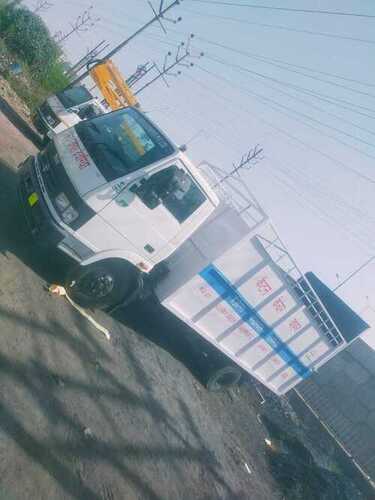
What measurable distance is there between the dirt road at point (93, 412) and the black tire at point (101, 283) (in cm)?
28

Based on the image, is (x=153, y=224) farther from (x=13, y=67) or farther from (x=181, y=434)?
(x=13, y=67)

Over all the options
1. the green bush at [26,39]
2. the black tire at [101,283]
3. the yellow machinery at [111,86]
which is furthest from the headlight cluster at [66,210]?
the green bush at [26,39]

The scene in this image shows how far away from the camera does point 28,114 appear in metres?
12.5

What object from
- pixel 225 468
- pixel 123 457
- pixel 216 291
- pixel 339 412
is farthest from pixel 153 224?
pixel 339 412

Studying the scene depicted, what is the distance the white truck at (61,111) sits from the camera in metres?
10.3

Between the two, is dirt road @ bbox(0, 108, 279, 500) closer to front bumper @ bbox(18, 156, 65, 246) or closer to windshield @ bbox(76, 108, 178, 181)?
front bumper @ bbox(18, 156, 65, 246)

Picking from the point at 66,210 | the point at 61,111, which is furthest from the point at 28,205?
the point at 61,111

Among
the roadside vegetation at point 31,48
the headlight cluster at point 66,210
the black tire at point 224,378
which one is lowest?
the black tire at point 224,378

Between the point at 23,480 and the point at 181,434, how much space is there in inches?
115

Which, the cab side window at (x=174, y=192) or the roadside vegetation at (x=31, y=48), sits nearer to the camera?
the cab side window at (x=174, y=192)

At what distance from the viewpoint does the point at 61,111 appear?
10.4m

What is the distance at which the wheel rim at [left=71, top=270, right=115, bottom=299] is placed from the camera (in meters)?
5.49

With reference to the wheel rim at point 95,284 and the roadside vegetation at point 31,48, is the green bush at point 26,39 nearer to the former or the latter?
the roadside vegetation at point 31,48

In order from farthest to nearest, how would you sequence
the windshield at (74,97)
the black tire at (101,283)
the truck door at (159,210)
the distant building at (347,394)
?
the windshield at (74,97)
the distant building at (347,394)
the black tire at (101,283)
the truck door at (159,210)
